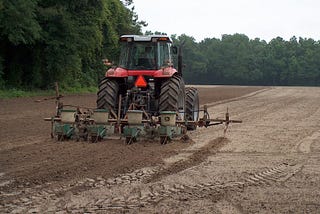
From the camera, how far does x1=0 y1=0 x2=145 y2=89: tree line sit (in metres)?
24.8

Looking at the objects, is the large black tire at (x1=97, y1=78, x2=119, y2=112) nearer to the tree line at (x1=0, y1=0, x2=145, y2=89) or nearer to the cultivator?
the cultivator

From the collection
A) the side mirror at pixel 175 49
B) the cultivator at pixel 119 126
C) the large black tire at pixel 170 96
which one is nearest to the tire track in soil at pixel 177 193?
the cultivator at pixel 119 126

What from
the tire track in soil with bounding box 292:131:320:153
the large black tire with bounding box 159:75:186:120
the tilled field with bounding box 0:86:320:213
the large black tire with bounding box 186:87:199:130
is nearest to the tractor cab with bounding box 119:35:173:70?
the large black tire with bounding box 159:75:186:120

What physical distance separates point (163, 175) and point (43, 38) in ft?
74.0

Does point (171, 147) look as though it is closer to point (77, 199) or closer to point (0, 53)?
point (77, 199)

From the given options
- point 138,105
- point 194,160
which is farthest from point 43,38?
point 194,160

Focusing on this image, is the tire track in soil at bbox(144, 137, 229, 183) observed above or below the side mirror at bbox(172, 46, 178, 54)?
below

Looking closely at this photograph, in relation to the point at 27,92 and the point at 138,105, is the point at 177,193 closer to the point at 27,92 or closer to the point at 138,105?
the point at 138,105

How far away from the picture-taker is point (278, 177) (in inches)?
272

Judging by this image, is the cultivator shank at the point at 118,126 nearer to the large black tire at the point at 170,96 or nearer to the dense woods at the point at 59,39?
the large black tire at the point at 170,96

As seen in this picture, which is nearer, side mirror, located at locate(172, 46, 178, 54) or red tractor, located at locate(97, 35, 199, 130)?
red tractor, located at locate(97, 35, 199, 130)

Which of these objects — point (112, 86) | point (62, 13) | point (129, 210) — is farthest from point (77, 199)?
point (62, 13)

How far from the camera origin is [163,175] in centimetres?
695

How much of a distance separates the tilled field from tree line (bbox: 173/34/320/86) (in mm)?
87167
